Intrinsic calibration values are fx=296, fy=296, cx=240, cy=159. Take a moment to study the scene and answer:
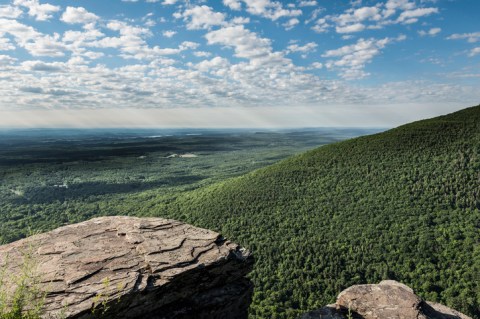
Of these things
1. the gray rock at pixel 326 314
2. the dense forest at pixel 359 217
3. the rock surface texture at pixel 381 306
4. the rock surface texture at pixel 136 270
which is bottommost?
the dense forest at pixel 359 217

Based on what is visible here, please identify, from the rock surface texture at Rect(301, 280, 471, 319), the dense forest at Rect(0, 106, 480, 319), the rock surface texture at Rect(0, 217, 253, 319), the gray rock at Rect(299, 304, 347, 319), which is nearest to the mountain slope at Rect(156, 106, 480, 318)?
the dense forest at Rect(0, 106, 480, 319)

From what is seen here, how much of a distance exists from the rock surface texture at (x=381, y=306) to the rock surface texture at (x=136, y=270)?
5596 millimetres

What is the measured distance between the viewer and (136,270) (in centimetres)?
1423

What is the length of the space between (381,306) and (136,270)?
13981 mm

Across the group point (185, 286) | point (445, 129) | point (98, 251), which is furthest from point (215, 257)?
point (445, 129)

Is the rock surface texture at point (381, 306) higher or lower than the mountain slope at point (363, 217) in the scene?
higher

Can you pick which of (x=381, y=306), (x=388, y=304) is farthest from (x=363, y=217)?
(x=381, y=306)

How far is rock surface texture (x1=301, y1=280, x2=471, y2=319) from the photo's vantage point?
16.6 meters

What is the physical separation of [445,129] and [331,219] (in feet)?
288

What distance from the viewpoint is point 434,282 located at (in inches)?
3036

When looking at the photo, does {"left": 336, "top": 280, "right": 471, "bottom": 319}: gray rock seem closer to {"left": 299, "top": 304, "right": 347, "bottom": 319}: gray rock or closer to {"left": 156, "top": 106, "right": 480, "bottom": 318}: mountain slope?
{"left": 299, "top": 304, "right": 347, "bottom": 319}: gray rock

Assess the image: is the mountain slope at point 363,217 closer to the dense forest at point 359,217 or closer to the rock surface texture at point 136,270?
the dense forest at point 359,217

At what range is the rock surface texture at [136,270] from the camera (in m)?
12.5

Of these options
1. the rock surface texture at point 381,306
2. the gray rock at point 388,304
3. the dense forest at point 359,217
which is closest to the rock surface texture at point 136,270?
the rock surface texture at point 381,306
